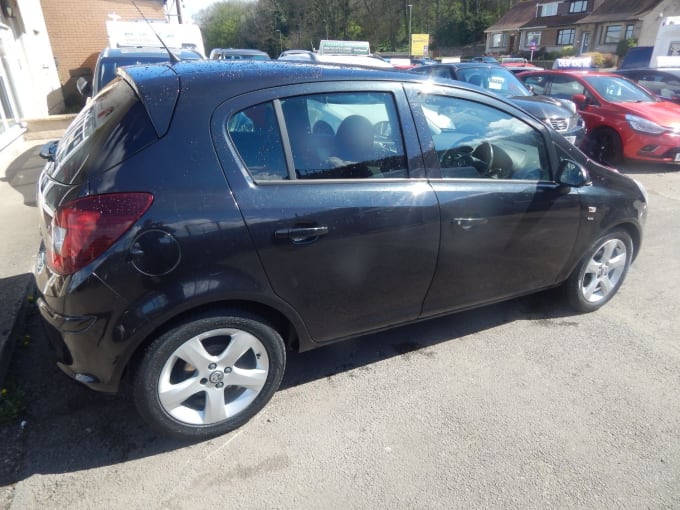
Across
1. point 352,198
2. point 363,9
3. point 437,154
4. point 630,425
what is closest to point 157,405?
point 352,198

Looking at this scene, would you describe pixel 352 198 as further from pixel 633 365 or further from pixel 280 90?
pixel 633 365

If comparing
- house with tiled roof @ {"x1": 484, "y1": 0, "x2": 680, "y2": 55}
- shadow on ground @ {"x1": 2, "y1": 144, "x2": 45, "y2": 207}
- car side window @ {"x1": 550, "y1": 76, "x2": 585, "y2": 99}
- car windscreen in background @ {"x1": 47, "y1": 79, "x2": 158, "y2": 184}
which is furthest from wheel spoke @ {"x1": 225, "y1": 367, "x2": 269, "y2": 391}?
house with tiled roof @ {"x1": 484, "y1": 0, "x2": 680, "y2": 55}

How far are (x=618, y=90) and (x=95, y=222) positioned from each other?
9.60 meters

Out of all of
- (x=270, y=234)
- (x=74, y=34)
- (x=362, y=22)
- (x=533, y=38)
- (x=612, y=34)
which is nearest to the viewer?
(x=270, y=234)

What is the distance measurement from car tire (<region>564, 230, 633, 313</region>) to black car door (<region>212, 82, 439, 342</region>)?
4.71 feet

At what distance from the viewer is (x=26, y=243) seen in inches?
174

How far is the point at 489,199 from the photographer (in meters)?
2.73

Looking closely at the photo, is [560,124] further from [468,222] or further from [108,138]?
[108,138]

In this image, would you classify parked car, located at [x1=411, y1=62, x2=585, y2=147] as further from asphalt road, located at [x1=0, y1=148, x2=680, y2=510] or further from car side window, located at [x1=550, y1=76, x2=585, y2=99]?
asphalt road, located at [x1=0, y1=148, x2=680, y2=510]

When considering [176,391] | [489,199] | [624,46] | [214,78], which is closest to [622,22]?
[624,46]

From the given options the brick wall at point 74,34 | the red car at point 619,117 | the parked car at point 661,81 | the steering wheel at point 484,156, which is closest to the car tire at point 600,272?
the steering wheel at point 484,156

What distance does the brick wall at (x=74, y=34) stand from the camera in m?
18.4

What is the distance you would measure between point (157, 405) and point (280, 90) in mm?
1609

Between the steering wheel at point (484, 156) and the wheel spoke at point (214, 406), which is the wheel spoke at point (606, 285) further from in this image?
the wheel spoke at point (214, 406)
